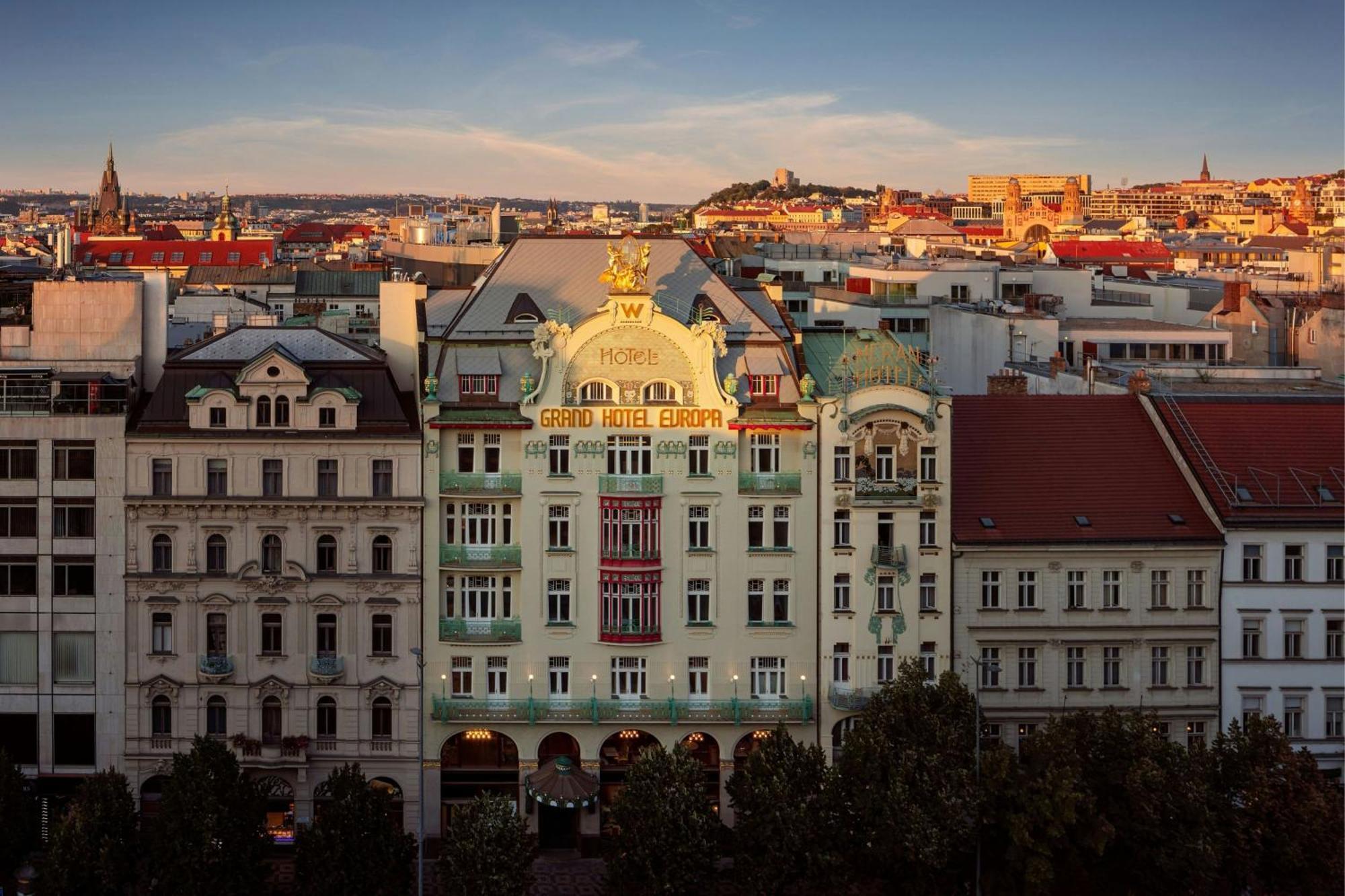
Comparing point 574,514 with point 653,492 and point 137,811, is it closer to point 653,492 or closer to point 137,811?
point 653,492

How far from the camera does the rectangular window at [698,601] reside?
77.9m

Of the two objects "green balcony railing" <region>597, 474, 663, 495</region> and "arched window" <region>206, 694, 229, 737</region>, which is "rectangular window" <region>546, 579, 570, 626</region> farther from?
"arched window" <region>206, 694, 229, 737</region>

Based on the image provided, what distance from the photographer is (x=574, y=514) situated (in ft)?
254

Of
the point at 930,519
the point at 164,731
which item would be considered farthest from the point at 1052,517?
the point at 164,731

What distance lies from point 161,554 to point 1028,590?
33788 millimetres

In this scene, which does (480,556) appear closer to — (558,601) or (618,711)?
(558,601)

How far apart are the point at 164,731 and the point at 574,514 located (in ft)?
59.5

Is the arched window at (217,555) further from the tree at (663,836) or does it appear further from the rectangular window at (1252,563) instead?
the rectangular window at (1252,563)

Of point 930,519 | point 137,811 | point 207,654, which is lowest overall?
point 137,811

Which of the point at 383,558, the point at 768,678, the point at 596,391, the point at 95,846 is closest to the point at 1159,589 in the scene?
the point at 768,678

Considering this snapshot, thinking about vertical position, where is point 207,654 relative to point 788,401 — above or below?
below

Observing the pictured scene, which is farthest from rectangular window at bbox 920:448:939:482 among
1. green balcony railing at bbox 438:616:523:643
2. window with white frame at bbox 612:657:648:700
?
green balcony railing at bbox 438:616:523:643

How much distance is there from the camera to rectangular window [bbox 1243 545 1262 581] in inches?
3095

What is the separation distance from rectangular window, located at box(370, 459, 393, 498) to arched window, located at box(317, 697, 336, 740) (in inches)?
323
